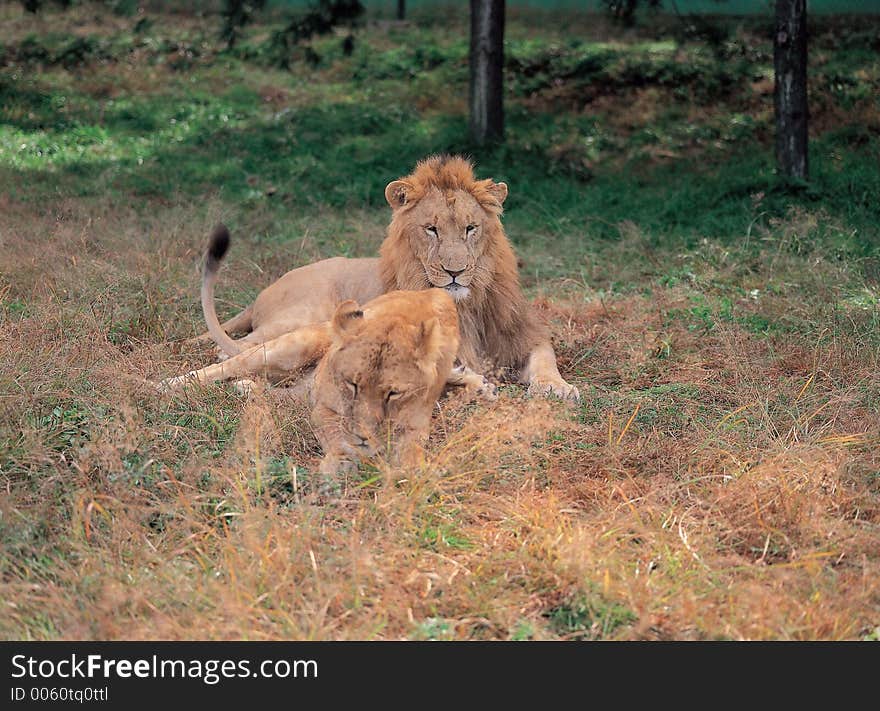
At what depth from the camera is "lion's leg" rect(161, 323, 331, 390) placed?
504 cm

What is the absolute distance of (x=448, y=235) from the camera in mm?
5328

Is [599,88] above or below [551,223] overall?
above

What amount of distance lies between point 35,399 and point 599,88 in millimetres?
10905

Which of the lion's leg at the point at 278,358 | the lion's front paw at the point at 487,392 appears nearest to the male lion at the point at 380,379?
the lion's front paw at the point at 487,392

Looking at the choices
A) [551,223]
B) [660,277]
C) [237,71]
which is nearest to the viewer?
[660,277]

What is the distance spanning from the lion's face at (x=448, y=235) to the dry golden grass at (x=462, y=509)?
0.74 m

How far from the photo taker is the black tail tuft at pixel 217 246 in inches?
204

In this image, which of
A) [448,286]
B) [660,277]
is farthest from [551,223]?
[448,286]

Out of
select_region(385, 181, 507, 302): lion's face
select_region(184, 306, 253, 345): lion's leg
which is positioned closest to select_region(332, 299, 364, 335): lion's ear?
select_region(385, 181, 507, 302): lion's face

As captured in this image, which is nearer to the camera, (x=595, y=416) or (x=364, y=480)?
(x=364, y=480)

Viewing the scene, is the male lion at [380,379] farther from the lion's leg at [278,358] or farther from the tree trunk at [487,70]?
the tree trunk at [487,70]

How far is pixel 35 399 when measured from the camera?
4.45 m
